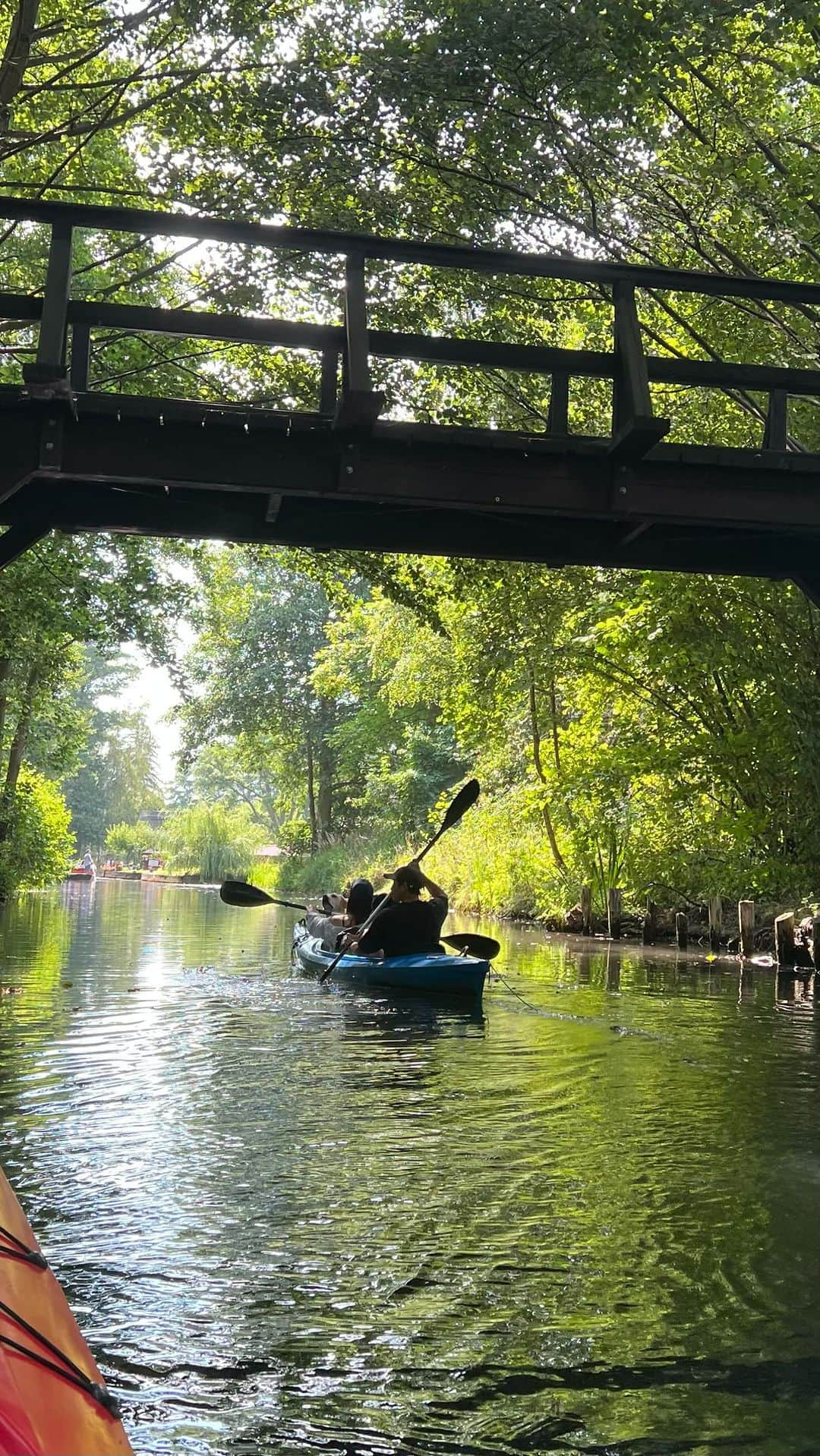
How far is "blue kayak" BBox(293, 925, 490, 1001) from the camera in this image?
37.6ft

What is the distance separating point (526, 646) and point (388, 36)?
8.98 metres

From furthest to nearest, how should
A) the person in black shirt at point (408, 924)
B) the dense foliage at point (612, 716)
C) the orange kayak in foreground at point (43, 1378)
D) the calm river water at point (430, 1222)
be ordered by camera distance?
the dense foliage at point (612, 716)
the person in black shirt at point (408, 924)
the calm river water at point (430, 1222)
the orange kayak in foreground at point (43, 1378)

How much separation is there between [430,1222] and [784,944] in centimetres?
1090

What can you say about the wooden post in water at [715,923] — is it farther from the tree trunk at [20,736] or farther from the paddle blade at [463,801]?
the tree trunk at [20,736]

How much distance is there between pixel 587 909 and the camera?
2125 cm

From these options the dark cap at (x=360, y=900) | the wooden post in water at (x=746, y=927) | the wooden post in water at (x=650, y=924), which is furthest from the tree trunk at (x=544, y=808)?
the dark cap at (x=360, y=900)

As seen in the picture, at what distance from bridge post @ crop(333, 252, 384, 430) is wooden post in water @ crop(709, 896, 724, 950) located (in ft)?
43.5

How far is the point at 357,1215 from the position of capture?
532 cm

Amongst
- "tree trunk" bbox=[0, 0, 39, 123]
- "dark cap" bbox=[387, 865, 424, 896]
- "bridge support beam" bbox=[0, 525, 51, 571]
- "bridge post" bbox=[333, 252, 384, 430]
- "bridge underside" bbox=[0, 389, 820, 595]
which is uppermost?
"tree trunk" bbox=[0, 0, 39, 123]

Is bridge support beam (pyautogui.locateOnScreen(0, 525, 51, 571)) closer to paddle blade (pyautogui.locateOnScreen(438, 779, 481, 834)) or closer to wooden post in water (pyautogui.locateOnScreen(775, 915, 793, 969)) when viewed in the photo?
paddle blade (pyautogui.locateOnScreen(438, 779, 481, 834))

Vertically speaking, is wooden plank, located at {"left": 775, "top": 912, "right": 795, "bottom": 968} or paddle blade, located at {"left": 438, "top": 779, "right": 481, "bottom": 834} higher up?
paddle blade, located at {"left": 438, "top": 779, "right": 481, "bottom": 834}

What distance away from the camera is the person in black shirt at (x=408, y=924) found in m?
12.3

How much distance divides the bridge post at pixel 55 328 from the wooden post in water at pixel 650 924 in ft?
48.9

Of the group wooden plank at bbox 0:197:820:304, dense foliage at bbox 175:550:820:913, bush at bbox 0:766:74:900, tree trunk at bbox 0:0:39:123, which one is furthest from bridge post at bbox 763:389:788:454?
bush at bbox 0:766:74:900
